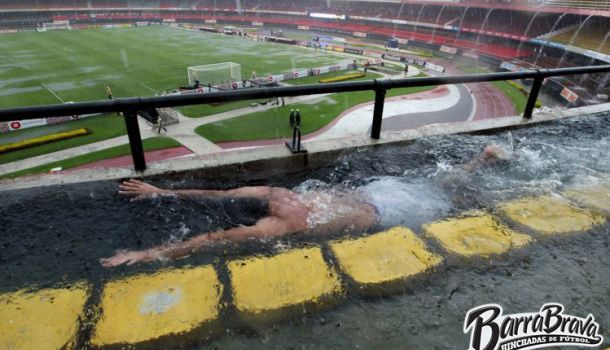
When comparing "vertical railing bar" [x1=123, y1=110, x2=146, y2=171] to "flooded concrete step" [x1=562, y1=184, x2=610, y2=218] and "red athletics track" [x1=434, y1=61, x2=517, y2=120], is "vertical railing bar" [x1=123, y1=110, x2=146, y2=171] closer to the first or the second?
"flooded concrete step" [x1=562, y1=184, x2=610, y2=218]

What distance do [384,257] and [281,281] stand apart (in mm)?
736

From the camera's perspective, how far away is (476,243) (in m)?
2.81

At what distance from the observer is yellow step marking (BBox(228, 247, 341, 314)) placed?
87.1 inches

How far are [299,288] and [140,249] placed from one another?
1.19 metres

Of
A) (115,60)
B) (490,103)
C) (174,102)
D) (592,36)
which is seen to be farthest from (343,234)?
(115,60)

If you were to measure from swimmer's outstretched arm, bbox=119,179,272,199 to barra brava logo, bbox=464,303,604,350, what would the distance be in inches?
78.5

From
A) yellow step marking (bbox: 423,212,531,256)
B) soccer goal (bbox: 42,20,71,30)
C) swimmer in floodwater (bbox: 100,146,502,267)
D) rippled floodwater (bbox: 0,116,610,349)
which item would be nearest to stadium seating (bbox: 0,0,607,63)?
soccer goal (bbox: 42,20,71,30)

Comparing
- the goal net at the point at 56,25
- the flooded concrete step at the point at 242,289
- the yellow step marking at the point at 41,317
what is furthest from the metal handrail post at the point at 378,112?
the goal net at the point at 56,25

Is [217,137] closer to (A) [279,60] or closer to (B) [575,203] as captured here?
(B) [575,203]

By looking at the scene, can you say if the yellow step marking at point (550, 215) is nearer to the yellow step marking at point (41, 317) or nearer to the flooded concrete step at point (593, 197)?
the flooded concrete step at point (593, 197)

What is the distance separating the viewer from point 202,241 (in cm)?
276

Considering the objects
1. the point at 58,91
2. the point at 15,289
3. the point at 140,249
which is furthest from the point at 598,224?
the point at 58,91

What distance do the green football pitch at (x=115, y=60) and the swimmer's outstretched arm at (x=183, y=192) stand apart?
26.9 metres

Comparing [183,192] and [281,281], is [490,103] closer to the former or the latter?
[183,192]
